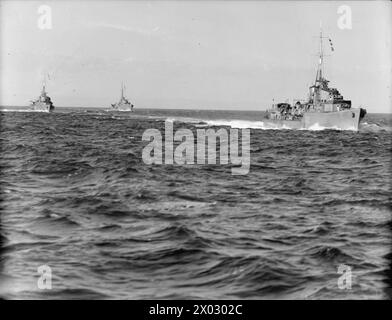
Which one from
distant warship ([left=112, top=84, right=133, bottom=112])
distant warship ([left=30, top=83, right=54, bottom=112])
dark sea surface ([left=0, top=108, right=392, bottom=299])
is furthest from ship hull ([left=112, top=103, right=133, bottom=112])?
dark sea surface ([left=0, top=108, right=392, bottom=299])

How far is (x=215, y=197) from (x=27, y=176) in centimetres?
891

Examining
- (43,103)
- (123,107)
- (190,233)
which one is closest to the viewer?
(190,233)

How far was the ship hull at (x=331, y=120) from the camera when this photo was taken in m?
62.7

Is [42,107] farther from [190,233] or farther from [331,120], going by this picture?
[190,233]

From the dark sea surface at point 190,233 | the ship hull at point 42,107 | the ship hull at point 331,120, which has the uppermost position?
the ship hull at point 42,107

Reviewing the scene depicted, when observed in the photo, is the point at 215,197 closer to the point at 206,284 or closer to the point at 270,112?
the point at 206,284

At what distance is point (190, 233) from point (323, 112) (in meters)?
56.6

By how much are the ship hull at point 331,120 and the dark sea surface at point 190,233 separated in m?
41.5

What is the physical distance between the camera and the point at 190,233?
12.4 metres

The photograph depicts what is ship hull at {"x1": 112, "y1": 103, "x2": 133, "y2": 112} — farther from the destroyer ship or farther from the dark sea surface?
the dark sea surface

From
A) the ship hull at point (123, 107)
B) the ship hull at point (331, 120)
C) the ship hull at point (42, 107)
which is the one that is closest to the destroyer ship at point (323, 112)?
the ship hull at point (331, 120)

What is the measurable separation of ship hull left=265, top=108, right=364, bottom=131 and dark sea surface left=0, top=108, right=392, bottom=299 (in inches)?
1636

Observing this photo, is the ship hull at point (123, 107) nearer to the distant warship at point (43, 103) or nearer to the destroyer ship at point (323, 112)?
the distant warship at point (43, 103)

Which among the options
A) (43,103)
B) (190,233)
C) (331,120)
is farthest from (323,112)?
(43,103)
